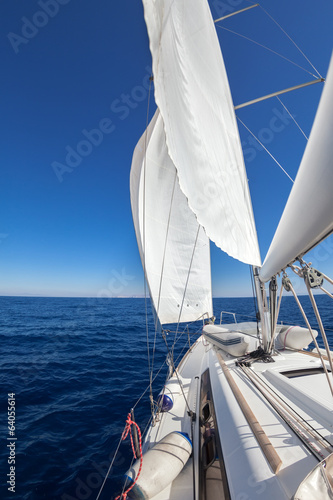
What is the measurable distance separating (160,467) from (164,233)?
18.9 feet

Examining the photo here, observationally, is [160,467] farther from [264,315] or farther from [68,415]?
[68,415]

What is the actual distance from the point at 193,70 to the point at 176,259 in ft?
18.7

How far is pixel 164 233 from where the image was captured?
7430mm

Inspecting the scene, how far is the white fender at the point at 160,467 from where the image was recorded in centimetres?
250

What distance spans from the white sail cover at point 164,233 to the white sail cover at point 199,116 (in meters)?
3.05

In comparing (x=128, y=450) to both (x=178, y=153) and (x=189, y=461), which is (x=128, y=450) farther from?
(x=178, y=153)

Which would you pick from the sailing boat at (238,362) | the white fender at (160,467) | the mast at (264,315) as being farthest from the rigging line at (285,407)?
the white fender at (160,467)

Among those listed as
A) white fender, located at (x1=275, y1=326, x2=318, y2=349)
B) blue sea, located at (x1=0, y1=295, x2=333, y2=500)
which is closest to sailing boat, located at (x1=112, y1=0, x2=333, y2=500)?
white fender, located at (x1=275, y1=326, x2=318, y2=349)

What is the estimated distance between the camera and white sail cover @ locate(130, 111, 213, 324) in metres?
6.74

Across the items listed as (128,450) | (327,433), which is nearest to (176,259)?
Answer: (128,450)

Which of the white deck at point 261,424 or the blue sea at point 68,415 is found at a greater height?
the white deck at point 261,424

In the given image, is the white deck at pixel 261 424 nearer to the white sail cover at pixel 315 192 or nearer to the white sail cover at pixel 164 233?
the white sail cover at pixel 315 192

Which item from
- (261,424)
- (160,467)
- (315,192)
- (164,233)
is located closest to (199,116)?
(315,192)

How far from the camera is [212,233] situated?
3.04 meters
